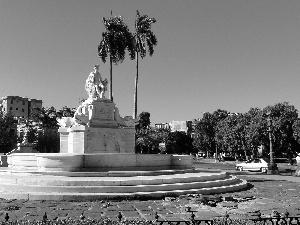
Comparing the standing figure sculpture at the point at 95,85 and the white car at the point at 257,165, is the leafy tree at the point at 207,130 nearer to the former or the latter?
the white car at the point at 257,165

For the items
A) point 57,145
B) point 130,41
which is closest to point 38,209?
point 130,41

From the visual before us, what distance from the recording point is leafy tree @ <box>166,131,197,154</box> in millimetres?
79119

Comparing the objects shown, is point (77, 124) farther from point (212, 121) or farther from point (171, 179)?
point (212, 121)

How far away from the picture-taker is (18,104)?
347 ft

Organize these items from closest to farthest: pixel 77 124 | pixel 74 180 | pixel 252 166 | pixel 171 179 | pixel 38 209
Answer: pixel 38 209 < pixel 74 180 < pixel 171 179 < pixel 77 124 < pixel 252 166

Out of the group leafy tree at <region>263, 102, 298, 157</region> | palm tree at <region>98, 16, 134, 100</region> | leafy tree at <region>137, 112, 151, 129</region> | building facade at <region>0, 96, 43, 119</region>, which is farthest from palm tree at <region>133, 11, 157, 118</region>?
building facade at <region>0, 96, 43, 119</region>

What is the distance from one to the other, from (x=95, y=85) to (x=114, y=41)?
15.8 meters

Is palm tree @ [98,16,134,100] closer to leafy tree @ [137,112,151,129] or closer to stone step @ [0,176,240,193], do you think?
stone step @ [0,176,240,193]

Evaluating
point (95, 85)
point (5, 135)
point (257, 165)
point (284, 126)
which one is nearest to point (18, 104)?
point (5, 135)

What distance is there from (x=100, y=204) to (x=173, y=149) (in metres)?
69.7

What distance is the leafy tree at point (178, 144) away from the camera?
79.1 metres

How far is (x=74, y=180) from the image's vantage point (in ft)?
41.2

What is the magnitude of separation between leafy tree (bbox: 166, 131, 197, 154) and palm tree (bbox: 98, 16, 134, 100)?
1658 inches

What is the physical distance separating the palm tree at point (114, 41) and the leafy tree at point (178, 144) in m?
42.1
